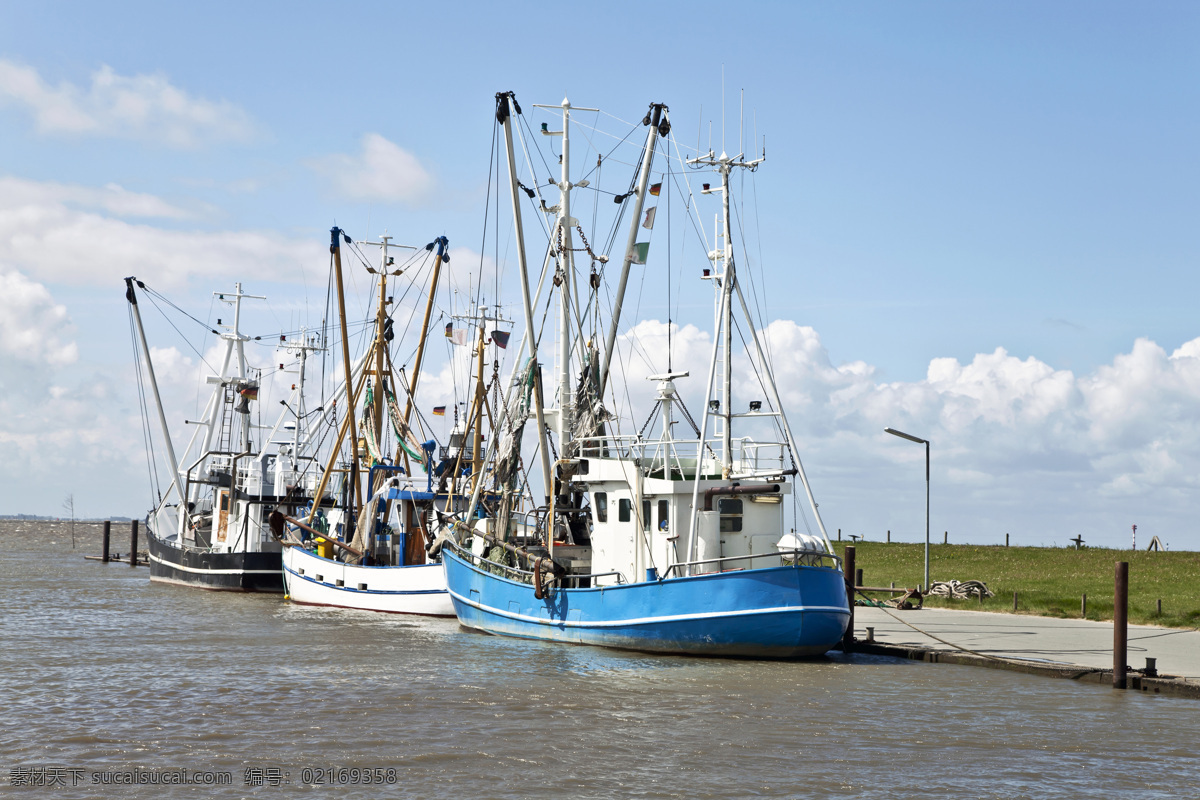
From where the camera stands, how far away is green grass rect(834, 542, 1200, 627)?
3138 centimetres

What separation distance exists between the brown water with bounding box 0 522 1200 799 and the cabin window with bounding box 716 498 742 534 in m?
3.08

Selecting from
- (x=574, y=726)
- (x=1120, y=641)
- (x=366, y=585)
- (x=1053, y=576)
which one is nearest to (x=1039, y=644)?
(x=1120, y=641)

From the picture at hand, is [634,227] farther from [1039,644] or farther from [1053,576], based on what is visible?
[1053,576]

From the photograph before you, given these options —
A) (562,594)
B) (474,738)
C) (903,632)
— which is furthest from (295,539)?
(474,738)

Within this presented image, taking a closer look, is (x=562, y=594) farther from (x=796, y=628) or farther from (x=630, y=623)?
(x=796, y=628)

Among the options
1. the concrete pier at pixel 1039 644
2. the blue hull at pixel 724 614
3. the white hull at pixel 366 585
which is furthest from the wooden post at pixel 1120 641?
the white hull at pixel 366 585

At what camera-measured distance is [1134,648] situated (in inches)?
934

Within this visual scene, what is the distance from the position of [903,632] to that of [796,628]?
547 centimetres

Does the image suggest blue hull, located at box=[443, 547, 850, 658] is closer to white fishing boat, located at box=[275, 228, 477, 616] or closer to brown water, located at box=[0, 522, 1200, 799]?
brown water, located at box=[0, 522, 1200, 799]

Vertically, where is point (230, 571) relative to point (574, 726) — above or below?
below

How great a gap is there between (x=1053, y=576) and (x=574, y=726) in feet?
96.5

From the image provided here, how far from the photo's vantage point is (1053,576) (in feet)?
136

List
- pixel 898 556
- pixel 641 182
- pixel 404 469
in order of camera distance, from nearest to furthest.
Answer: pixel 641 182 < pixel 404 469 < pixel 898 556

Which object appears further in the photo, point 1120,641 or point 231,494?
point 231,494
